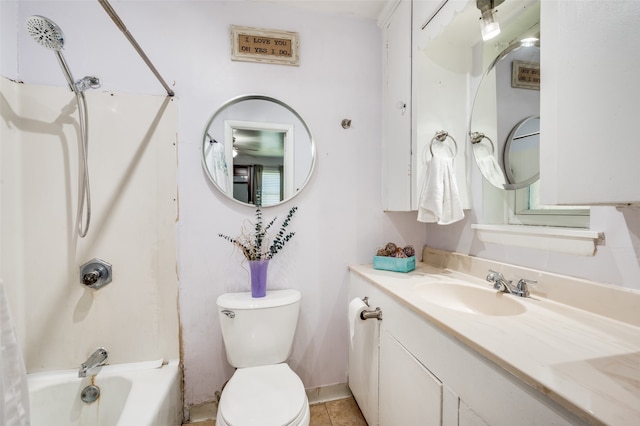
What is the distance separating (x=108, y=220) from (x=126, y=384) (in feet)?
2.55

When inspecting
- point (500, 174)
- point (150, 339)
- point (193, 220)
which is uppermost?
point (500, 174)

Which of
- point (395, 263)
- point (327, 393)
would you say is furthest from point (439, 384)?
point (327, 393)

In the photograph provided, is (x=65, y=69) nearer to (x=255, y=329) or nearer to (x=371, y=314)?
(x=255, y=329)

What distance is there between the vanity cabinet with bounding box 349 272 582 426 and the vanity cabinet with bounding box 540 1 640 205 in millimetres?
419

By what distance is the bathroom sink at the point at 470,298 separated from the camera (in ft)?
3.19

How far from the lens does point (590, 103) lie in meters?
0.53

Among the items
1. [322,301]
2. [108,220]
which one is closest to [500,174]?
[322,301]

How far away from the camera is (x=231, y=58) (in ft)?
4.62

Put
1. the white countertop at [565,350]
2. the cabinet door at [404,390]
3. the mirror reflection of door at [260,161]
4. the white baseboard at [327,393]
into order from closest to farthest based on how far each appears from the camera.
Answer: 1. the white countertop at [565,350]
2. the cabinet door at [404,390]
3. the mirror reflection of door at [260,161]
4. the white baseboard at [327,393]

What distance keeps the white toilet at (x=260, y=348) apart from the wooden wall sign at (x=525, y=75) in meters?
1.40

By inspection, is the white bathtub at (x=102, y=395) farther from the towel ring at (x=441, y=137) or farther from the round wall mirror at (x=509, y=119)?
the round wall mirror at (x=509, y=119)

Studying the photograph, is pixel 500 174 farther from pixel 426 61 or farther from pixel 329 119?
pixel 329 119

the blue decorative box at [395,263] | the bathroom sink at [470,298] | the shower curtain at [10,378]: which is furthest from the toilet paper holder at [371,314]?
the shower curtain at [10,378]

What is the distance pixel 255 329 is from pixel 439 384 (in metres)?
0.82
